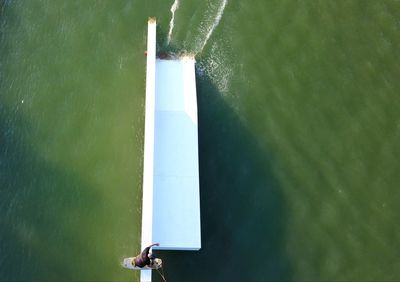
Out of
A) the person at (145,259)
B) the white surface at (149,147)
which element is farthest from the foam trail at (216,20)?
the person at (145,259)

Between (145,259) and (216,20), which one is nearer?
(145,259)

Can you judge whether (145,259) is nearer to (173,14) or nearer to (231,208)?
(231,208)

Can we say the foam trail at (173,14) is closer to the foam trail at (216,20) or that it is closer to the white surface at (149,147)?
the white surface at (149,147)

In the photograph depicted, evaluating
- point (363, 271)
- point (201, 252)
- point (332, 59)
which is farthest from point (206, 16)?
point (363, 271)

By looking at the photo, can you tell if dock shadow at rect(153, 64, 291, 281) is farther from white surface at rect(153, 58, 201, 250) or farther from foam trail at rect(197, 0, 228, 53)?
foam trail at rect(197, 0, 228, 53)

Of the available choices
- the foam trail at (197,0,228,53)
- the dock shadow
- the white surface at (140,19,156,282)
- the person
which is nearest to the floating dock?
the white surface at (140,19,156,282)

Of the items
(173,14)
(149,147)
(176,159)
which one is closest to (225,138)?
(176,159)
